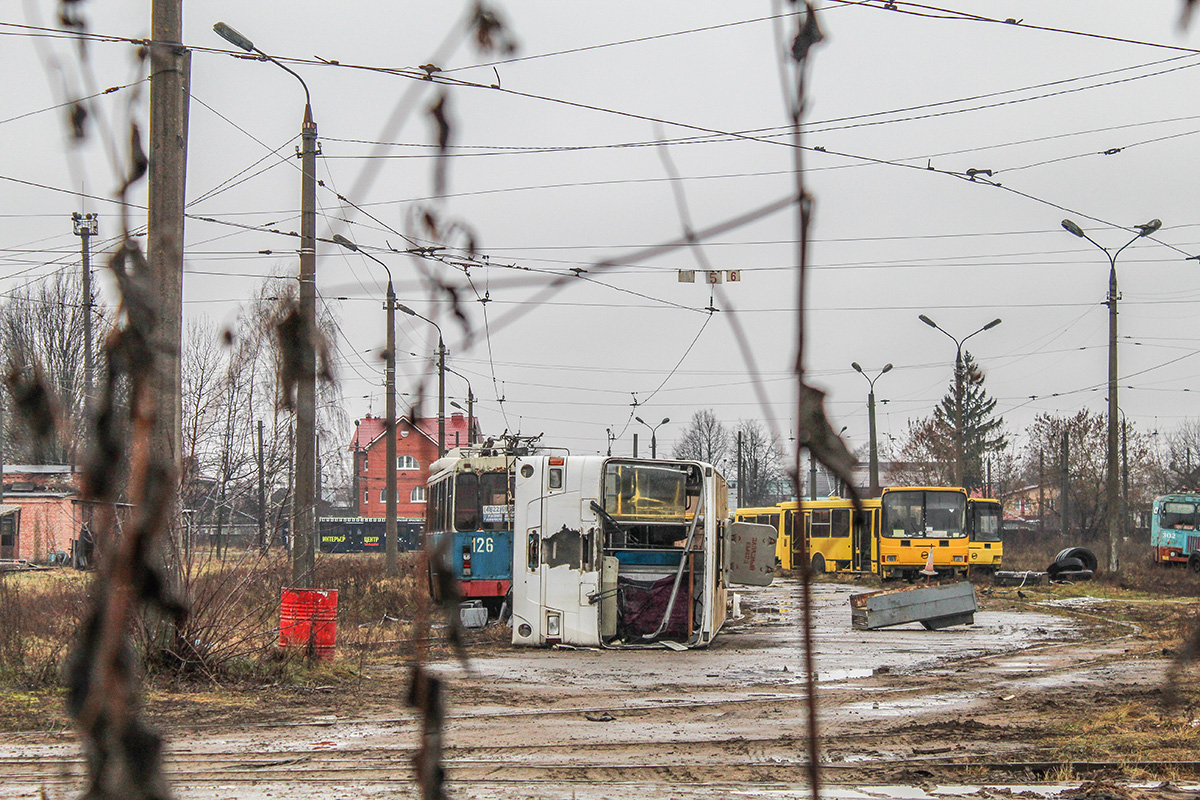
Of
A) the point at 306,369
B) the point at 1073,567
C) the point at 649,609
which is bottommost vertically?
the point at 1073,567

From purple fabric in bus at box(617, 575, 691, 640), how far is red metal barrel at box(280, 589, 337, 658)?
506cm

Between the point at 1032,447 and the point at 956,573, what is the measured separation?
169 ft

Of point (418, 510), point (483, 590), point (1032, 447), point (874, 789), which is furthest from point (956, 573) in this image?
point (1032, 447)

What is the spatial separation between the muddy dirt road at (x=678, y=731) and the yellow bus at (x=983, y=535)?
21048mm

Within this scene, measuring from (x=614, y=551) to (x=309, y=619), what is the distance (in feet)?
17.2

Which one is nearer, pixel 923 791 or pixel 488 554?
pixel 923 791

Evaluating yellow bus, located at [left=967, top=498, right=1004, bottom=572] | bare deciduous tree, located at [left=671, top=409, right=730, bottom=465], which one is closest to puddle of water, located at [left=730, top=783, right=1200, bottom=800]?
yellow bus, located at [left=967, top=498, right=1004, bottom=572]

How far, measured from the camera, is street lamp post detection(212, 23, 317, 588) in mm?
1158

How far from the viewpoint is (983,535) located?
122ft

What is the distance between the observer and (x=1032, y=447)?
85062 millimetres

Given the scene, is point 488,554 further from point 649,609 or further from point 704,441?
point 704,441

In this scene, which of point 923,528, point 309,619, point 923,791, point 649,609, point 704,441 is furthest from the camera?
point 704,441

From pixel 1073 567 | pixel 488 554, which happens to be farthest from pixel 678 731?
pixel 1073 567

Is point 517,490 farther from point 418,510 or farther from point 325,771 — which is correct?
point 418,510
